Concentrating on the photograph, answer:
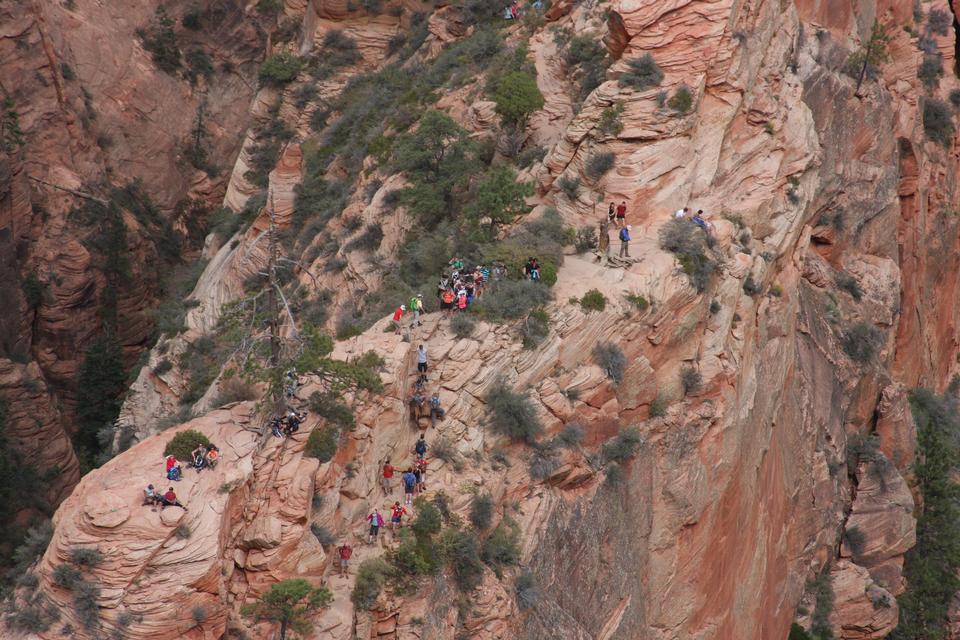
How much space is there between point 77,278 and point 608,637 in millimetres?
43165

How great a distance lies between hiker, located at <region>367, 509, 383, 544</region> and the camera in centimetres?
3084

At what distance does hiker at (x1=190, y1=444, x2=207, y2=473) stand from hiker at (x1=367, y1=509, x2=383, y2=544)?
481 cm

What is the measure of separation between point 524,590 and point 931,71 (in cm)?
4151

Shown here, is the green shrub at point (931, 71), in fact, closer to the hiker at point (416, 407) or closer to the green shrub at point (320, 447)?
the hiker at point (416, 407)

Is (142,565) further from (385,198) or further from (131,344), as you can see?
(131,344)

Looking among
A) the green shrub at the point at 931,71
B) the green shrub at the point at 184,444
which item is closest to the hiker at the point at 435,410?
the green shrub at the point at 184,444

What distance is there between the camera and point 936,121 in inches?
2379

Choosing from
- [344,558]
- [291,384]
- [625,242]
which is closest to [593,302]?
[625,242]

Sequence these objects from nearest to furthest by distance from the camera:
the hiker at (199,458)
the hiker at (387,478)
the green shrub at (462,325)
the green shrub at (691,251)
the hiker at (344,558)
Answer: the hiker at (199,458) → the hiker at (344,558) → the hiker at (387,478) → the green shrub at (462,325) → the green shrub at (691,251)

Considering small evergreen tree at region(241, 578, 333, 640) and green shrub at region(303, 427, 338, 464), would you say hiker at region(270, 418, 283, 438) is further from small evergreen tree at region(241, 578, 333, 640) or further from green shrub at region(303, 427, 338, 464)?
small evergreen tree at region(241, 578, 333, 640)

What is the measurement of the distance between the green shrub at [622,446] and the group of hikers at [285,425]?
10106 millimetres

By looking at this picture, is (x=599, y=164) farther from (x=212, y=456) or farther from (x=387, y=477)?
(x=212, y=456)

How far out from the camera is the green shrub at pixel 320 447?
30344 millimetres

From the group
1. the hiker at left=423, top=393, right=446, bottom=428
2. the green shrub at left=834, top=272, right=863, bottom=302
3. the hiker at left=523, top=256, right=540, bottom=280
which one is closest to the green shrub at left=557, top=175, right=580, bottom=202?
the hiker at left=523, top=256, right=540, bottom=280
